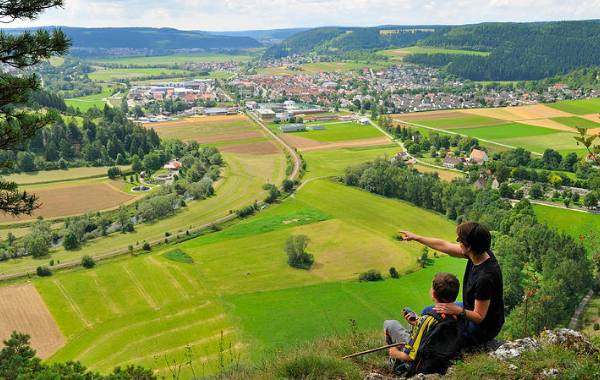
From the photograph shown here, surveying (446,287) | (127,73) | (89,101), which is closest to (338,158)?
(446,287)

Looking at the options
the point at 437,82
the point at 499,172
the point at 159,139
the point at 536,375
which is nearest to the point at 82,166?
the point at 159,139

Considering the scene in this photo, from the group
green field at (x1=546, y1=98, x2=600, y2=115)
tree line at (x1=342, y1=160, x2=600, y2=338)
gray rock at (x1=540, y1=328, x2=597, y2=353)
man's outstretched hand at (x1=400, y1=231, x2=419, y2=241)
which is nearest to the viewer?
gray rock at (x1=540, y1=328, x2=597, y2=353)

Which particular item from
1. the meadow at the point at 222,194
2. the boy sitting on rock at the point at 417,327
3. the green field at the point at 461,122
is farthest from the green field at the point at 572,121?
the boy sitting on rock at the point at 417,327

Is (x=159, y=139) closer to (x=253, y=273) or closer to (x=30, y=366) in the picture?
(x=253, y=273)

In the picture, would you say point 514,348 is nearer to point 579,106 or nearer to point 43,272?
point 43,272

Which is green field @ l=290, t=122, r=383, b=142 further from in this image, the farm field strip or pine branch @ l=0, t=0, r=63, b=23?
pine branch @ l=0, t=0, r=63, b=23

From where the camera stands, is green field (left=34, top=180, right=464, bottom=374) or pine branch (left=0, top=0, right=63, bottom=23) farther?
green field (left=34, top=180, right=464, bottom=374)

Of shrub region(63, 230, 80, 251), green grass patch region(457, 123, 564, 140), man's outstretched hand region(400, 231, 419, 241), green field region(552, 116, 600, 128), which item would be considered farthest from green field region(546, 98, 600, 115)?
man's outstretched hand region(400, 231, 419, 241)
